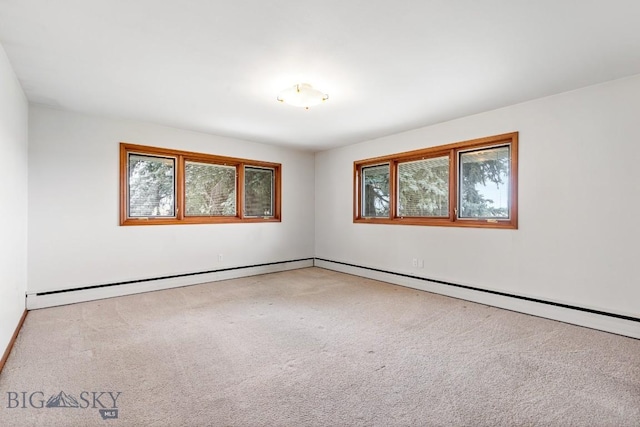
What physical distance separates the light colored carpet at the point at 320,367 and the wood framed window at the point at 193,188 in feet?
4.77

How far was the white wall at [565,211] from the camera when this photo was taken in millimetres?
2893

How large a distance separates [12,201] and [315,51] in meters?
2.88

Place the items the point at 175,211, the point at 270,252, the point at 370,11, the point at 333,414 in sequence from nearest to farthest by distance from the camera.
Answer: the point at 333,414 → the point at 370,11 → the point at 175,211 → the point at 270,252

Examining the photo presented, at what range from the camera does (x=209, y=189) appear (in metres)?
5.11

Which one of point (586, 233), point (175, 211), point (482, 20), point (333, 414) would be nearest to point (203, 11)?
point (482, 20)

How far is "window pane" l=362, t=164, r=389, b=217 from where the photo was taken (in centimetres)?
525

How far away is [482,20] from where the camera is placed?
6.66ft

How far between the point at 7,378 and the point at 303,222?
180 inches

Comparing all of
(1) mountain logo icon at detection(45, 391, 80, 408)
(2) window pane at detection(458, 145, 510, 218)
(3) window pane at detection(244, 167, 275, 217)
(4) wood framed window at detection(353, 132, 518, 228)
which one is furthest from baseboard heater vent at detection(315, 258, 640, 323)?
(1) mountain logo icon at detection(45, 391, 80, 408)

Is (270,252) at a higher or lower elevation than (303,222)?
lower

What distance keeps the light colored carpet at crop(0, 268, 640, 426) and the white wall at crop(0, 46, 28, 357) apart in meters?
0.30

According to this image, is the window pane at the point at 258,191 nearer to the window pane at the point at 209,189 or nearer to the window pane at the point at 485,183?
the window pane at the point at 209,189

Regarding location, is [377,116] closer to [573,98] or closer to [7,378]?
[573,98]

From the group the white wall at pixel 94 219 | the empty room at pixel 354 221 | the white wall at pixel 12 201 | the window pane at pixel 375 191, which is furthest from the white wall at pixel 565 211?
the white wall at pixel 12 201
